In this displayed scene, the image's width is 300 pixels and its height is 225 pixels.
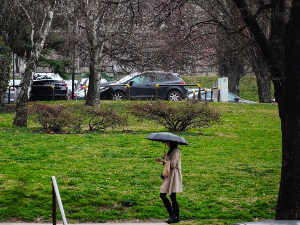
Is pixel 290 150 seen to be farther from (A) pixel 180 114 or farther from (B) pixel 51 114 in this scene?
(B) pixel 51 114

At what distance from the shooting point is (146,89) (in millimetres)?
27609

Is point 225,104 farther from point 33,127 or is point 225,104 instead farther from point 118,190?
point 118,190

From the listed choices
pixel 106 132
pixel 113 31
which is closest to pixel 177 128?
pixel 106 132

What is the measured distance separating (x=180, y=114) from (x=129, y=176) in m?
6.03

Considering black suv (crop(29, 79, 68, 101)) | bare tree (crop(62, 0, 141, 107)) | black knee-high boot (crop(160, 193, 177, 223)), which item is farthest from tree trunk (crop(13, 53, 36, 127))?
black knee-high boot (crop(160, 193, 177, 223))

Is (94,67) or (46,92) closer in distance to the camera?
(94,67)

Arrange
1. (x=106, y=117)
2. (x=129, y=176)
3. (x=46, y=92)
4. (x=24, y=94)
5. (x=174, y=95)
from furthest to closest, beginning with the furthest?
(x=46, y=92) → (x=174, y=95) → (x=24, y=94) → (x=106, y=117) → (x=129, y=176)

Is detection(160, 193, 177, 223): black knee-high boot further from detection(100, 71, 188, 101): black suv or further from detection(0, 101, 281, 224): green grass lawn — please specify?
detection(100, 71, 188, 101): black suv

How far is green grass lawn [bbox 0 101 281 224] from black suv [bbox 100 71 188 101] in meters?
10.1

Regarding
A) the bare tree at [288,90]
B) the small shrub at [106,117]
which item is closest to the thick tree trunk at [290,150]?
the bare tree at [288,90]

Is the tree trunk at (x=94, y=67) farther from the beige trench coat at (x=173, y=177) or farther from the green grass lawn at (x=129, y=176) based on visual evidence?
the beige trench coat at (x=173, y=177)

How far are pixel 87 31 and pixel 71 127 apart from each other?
522cm

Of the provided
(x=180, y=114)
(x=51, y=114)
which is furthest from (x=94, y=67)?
(x=180, y=114)

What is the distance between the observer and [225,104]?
25.1m
